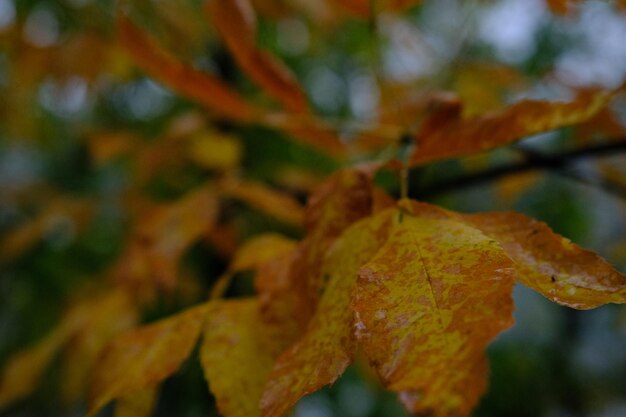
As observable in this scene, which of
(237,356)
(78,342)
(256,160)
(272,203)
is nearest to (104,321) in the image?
(78,342)

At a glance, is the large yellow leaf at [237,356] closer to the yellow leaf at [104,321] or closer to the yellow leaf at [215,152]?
the yellow leaf at [104,321]

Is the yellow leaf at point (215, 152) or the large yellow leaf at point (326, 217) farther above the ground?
the large yellow leaf at point (326, 217)

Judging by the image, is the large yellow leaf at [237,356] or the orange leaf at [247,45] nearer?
the large yellow leaf at [237,356]

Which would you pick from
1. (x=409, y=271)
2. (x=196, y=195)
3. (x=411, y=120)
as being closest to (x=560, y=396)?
(x=411, y=120)

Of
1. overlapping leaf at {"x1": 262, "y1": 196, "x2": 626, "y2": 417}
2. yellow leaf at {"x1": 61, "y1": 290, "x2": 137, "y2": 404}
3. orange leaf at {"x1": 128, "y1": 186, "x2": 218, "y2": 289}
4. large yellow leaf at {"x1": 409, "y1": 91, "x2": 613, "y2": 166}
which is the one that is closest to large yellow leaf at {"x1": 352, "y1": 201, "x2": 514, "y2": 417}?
overlapping leaf at {"x1": 262, "y1": 196, "x2": 626, "y2": 417}

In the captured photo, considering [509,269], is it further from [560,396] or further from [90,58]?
[560,396]

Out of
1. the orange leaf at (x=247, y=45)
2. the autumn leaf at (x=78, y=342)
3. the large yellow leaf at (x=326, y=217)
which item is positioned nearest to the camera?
the large yellow leaf at (x=326, y=217)

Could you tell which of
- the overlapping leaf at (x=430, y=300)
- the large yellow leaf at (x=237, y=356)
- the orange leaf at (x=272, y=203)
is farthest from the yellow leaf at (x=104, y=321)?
the overlapping leaf at (x=430, y=300)
